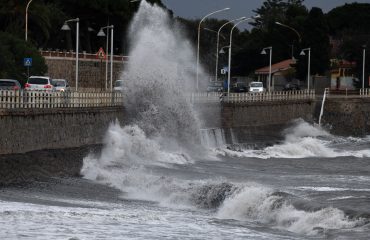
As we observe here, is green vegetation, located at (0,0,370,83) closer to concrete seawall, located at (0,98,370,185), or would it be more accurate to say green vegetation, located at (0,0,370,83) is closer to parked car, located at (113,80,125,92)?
parked car, located at (113,80,125,92)

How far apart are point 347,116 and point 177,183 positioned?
139ft

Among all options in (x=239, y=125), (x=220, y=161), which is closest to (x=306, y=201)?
(x=220, y=161)

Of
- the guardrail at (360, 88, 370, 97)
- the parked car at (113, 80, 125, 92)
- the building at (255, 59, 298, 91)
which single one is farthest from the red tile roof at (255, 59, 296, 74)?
the parked car at (113, 80, 125, 92)

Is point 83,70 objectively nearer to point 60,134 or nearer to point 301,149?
point 301,149

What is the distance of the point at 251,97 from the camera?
200 feet

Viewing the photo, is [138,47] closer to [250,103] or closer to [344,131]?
[250,103]

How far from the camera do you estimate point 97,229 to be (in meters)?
20.7

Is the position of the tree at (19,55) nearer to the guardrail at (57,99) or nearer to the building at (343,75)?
the guardrail at (57,99)

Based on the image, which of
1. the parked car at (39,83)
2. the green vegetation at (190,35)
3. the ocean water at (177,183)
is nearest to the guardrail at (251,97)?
the ocean water at (177,183)

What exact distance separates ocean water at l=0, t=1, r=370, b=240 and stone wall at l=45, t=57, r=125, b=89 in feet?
64.1

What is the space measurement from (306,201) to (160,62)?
2228 centimetres

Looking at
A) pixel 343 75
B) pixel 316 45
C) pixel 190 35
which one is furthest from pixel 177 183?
pixel 190 35

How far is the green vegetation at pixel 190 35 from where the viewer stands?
67.6 meters

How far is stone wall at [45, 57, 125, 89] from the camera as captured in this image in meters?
74.2
